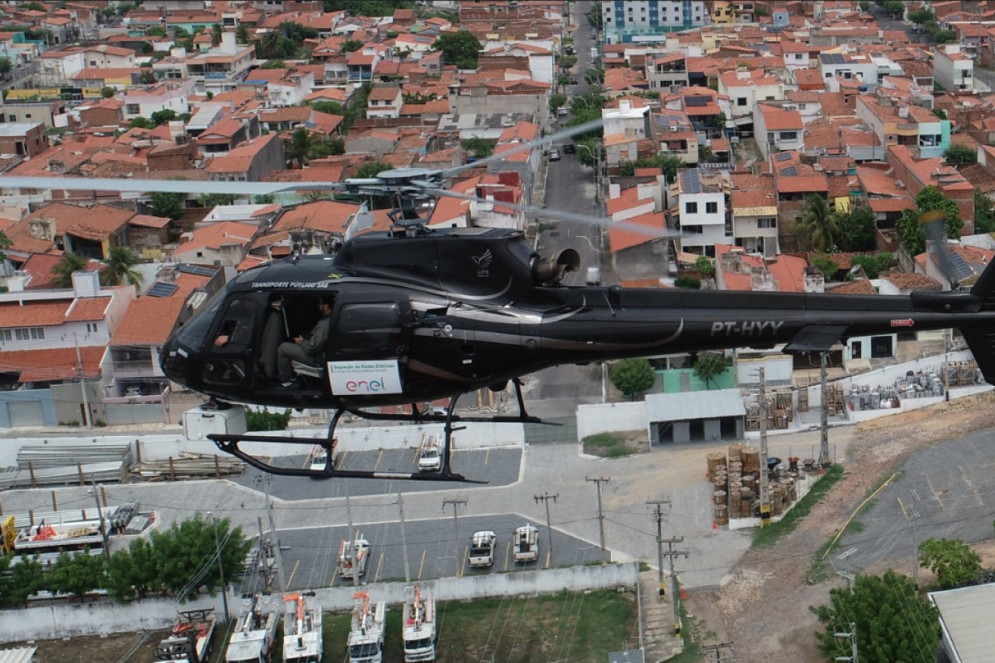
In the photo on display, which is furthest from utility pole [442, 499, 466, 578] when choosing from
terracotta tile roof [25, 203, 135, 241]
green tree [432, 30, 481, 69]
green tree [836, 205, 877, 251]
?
green tree [432, 30, 481, 69]

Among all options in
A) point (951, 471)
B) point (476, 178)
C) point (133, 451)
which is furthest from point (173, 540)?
point (476, 178)

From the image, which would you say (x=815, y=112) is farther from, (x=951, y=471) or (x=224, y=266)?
(x=951, y=471)

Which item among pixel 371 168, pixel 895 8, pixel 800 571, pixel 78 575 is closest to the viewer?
pixel 800 571

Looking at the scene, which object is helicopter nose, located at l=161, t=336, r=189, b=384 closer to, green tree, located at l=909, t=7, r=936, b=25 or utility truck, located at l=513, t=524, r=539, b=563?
utility truck, located at l=513, t=524, r=539, b=563

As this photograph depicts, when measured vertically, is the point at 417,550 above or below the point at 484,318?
below

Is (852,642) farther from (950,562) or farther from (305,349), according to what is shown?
(305,349)

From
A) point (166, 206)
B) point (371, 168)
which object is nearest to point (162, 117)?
point (166, 206)

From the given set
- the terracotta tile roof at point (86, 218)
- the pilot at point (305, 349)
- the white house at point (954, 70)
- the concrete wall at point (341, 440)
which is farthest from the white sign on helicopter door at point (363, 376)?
the white house at point (954, 70)
